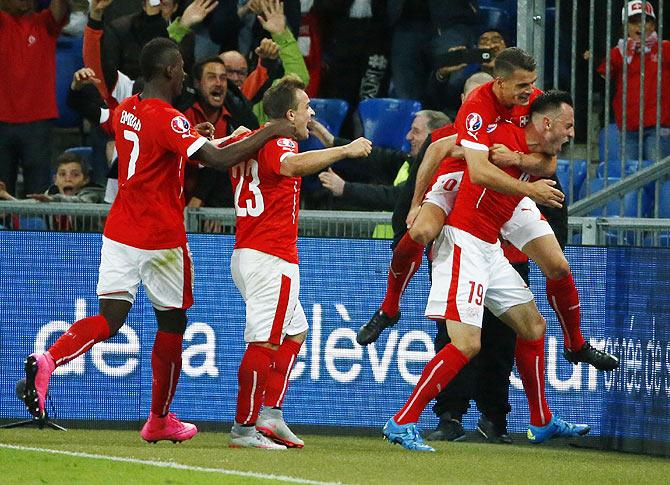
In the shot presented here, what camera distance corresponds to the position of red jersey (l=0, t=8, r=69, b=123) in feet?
40.0

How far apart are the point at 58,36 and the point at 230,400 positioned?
4864mm

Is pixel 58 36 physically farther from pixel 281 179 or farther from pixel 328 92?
pixel 281 179

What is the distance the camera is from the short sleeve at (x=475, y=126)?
809 cm

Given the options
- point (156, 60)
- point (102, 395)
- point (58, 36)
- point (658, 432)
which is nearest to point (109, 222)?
point (156, 60)

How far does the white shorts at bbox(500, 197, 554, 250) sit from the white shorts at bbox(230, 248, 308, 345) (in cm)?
139

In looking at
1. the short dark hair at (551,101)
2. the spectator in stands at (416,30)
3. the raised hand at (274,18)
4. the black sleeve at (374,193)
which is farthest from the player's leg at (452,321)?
the spectator in stands at (416,30)

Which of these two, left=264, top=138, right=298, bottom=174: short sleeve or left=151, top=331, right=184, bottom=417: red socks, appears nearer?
left=264, top=138, right=298, bottom=174: short sleeve

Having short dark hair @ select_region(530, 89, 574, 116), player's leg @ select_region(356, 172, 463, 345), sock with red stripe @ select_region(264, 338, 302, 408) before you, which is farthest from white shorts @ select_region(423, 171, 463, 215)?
sock with red stripe @ select_region(264, 338, 302, 408)

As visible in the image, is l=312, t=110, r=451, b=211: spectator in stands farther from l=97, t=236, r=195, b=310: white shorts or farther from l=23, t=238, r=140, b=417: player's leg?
l=23, t=238, r=140, b=417: player's leg

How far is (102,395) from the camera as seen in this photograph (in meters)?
9.66

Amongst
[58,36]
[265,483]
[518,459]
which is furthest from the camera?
[58,36]

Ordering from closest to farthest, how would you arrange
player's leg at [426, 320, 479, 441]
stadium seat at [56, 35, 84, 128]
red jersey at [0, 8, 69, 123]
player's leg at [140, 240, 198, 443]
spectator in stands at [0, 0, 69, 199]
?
player's leg at [140, 240, 198, 443]
player's leg at [426, 320, 479, 441]
spectator in stands at [0, 0, 69, 199]
red jersey at [0, 8, 69, 123]
stadium seat at [56, 35, 84, 128]

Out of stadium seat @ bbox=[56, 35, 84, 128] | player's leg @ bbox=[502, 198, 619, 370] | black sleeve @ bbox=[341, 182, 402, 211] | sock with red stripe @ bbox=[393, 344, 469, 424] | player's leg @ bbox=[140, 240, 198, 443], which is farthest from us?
stadium seat @ bbox=[56, 35, 84, 128]

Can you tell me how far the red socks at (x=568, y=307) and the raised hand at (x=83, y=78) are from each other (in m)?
4.76
